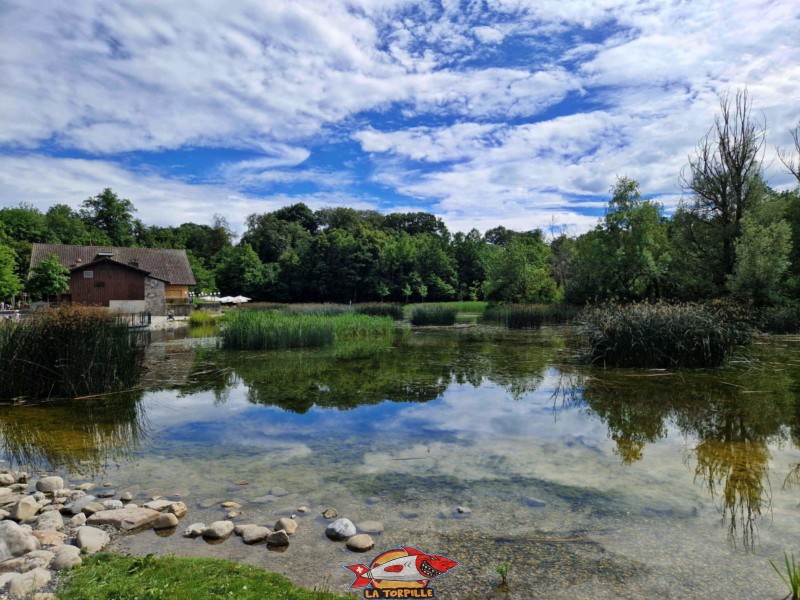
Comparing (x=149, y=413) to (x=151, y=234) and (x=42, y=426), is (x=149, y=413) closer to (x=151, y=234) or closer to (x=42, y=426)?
(x=42, y=426)

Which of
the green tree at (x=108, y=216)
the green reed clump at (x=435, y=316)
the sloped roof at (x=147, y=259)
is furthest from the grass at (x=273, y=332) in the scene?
Answer: the green tree at (x=108, y=216)

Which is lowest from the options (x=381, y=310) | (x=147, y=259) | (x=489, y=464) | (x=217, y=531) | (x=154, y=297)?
(x=489, y=464)

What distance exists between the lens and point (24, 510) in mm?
3879

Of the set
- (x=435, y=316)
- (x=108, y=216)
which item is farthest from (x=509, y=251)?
(x=108, y=216)

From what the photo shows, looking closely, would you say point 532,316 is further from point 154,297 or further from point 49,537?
point 154,297

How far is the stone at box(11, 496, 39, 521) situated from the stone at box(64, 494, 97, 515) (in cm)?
22

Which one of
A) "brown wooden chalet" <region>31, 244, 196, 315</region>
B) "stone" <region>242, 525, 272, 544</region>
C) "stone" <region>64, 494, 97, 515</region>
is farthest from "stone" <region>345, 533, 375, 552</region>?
"brown wooden chalet" <region>31, 244, 196, 315</region>

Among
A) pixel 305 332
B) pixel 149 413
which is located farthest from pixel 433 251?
pixel 149 413

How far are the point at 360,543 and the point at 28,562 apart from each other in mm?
2034

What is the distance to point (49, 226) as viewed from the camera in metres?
48.5

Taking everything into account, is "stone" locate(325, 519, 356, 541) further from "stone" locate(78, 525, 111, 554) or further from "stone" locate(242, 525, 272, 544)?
"stone" locate(78, 525, 111, 554)

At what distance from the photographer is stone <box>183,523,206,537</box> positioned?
365 centimetres

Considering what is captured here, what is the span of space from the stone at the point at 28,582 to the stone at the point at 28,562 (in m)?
0.16

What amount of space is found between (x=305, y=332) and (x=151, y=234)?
5170 centimetres
